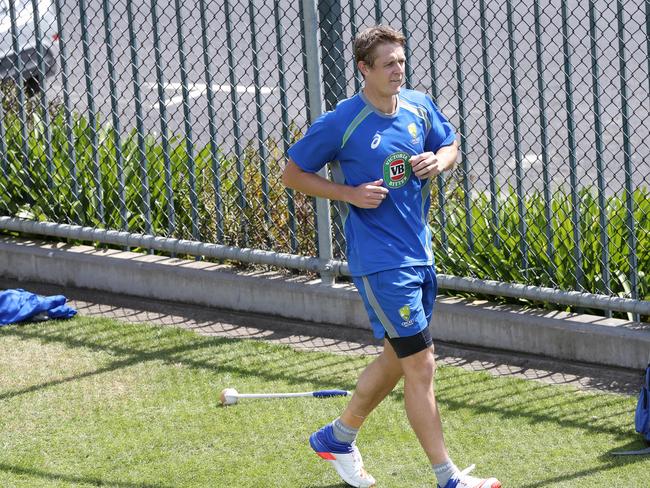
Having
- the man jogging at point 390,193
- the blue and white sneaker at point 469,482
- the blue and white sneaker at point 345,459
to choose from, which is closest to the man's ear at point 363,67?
the man jogging at point 390,193

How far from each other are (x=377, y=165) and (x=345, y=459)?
1.29 metres

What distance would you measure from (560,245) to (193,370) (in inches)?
83.5

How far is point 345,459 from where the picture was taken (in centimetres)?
547

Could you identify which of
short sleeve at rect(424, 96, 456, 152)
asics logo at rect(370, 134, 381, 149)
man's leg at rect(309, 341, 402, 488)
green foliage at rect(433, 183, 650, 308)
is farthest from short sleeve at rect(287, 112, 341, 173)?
green foliage at rect(433, 183, 650, 308)

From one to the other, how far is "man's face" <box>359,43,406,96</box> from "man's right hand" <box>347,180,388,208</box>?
0.38 metres

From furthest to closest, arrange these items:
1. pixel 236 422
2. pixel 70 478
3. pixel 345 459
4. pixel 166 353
→ pixel 166 353
pixel 236 422
pixel 70 478
pixel 345 459

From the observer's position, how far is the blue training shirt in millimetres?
5117

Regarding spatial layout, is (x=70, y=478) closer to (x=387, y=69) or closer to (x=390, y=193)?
(x=390, y=193)

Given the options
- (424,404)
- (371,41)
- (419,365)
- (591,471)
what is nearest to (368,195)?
(371,41)

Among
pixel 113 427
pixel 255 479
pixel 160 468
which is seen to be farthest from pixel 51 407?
pixel 255 479

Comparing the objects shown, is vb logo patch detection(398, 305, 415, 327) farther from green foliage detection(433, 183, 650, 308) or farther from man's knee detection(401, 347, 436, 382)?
green foliage detection(433, 183, 650, 308)

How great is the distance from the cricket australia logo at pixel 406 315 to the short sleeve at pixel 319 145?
2.21 ft

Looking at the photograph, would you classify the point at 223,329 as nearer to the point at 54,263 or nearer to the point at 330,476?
the point at 54,263

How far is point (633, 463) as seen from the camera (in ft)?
18.1
